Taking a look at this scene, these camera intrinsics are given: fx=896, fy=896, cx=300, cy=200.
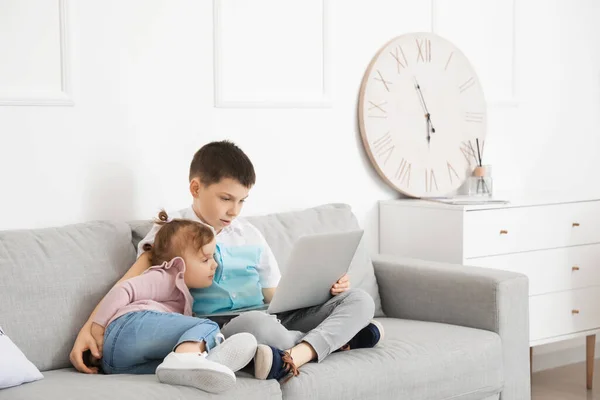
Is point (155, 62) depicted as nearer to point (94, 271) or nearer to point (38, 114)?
point (38, 114)

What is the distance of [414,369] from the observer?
2.51 metres

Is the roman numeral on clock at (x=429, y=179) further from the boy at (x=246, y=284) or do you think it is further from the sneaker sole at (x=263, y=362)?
the sneaker sole at (x=263, y=362)

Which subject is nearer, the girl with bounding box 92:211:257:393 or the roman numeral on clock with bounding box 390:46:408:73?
the girl with bounding box 92:211:257:393

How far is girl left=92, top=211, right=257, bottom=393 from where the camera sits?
209cm

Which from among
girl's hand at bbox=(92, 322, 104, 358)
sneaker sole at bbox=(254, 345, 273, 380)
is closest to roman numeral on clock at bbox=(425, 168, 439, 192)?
sneaker sole at bbox=(254, 345, 273, 380)

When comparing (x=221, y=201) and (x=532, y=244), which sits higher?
(x=221, y=201)

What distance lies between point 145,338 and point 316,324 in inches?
22.9

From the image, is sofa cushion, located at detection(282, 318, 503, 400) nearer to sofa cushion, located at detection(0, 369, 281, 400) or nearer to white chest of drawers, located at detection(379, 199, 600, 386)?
sofa cushion, located at detection(0, 369, 281, 400)

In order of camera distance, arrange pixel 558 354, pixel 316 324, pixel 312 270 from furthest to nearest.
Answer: pixel 558 354 → pixel 316 324 → pixel 312 270

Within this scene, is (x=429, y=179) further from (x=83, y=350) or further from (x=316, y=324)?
(x=83, y=350)

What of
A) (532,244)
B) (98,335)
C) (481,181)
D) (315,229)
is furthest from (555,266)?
(98,335)

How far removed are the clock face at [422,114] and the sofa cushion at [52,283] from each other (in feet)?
4.28

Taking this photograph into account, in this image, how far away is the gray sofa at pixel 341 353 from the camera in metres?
2.25

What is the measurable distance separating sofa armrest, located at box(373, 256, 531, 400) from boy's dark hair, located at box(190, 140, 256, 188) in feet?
2.29
